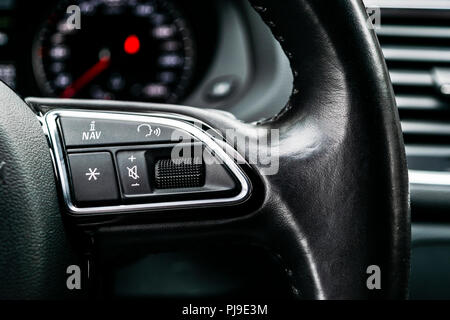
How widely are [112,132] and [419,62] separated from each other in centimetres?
89

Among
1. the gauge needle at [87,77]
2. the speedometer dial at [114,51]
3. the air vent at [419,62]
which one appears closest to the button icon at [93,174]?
the air vent at [419,62]

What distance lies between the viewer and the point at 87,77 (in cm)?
240

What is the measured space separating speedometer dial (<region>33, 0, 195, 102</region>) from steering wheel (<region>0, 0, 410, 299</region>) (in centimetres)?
146

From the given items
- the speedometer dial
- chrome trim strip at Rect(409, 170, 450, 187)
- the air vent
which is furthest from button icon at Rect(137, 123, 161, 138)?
the speedometer dial

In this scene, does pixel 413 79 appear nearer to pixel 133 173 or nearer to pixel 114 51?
pixel 133 173

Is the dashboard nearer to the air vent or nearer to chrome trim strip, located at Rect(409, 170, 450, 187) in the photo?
the air vent

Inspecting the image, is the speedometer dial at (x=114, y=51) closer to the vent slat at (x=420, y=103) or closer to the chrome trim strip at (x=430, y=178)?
the vent slat at (x=420, y=103)

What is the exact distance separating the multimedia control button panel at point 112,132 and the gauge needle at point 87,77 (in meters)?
1.55

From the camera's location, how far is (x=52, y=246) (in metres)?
0.77

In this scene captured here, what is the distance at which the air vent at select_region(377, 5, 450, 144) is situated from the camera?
1496 millimetres

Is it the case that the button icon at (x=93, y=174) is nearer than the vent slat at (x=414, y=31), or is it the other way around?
the button icon at (x=93, y=174)

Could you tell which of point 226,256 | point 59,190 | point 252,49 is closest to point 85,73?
point 252,49

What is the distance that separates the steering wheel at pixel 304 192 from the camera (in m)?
0.72

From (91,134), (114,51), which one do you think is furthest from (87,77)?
(91,134)
